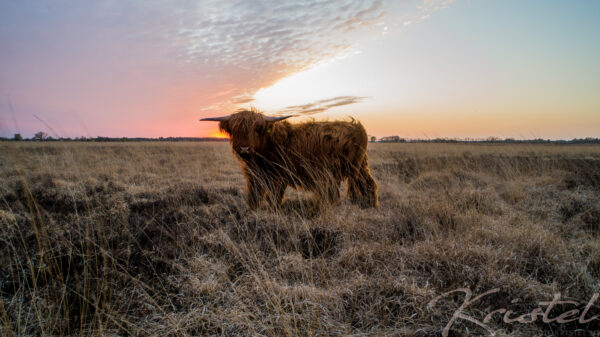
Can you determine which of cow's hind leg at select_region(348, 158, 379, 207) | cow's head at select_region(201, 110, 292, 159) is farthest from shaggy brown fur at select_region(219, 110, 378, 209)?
cow's hind leg at select_region(348, 158, 379, 207)

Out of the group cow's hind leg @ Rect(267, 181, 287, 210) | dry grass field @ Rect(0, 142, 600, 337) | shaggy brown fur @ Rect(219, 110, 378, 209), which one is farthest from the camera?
cow's hind leg @ Rect(267, 181, 287, 210)

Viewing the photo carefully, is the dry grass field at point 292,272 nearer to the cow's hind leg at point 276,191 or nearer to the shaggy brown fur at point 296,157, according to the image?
the cow's hind leg at point 276,191

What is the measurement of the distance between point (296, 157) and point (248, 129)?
3.30 feet

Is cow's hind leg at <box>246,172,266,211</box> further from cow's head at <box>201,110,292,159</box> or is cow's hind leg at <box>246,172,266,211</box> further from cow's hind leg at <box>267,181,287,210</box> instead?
cow's head at <box>201,110,292,159</box>

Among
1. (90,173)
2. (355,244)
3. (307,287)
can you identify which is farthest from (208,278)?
(90,173)

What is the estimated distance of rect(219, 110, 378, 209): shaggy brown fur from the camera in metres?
4.35

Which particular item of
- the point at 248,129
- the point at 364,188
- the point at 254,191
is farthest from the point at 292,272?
the point at 364,188

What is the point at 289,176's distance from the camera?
4555 mm

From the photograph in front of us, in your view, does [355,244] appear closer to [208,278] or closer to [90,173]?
[208,278]

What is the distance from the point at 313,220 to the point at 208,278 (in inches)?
76.8

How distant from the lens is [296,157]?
4496mm

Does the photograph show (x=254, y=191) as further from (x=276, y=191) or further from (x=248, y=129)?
(x=248, y=129)

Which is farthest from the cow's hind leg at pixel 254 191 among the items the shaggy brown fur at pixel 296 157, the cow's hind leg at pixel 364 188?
the cow's hind leg at pixel 364 188

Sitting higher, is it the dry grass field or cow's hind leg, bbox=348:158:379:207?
cow's hind leg, bbox=348:158:379:207
